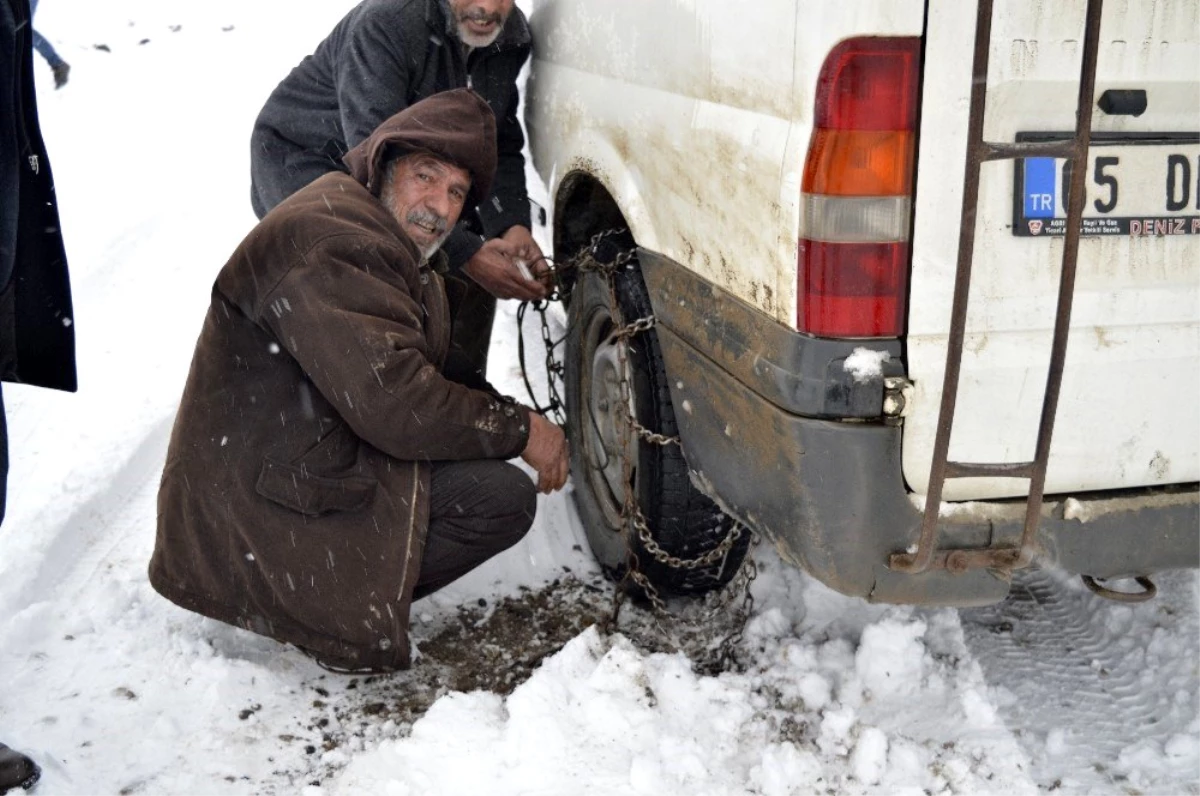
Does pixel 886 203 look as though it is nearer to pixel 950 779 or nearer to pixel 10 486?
pixel 950 779

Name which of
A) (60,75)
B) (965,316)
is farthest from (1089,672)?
(60,75)

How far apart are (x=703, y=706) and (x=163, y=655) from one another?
1.41 metres

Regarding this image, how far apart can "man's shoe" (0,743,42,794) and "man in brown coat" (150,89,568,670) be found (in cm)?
56

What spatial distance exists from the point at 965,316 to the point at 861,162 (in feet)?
1.03

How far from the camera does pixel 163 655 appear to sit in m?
2.91

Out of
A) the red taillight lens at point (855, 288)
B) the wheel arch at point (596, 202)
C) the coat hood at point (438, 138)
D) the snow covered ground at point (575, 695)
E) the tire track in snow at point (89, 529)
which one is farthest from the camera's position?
the tire track in snow at point (89, 529)

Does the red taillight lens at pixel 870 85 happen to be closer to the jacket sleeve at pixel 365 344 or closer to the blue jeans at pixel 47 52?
the jacket sleeve at pixel 365 344

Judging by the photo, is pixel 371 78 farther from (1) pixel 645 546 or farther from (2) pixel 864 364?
(2) pixel 864 364

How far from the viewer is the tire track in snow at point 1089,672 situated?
2518 millimetres

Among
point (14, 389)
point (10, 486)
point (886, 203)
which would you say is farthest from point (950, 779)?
point (14, 389)

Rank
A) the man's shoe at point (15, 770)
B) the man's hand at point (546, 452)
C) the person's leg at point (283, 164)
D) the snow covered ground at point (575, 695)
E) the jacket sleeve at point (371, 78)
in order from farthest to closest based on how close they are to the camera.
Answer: the person's leg at point (283, 164) → the jacket sleeve at point (371, 78) → the man's hand at point (546, 452) → the snow covered ground at point (575, 695) → the man's shoe at point (15, 770)

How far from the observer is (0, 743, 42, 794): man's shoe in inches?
91.8

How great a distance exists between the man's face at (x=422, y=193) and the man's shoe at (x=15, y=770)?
4.89 feet

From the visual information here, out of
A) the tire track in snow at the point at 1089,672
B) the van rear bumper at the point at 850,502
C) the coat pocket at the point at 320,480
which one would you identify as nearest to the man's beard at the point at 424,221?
the coat pocket at the point at 320,480
